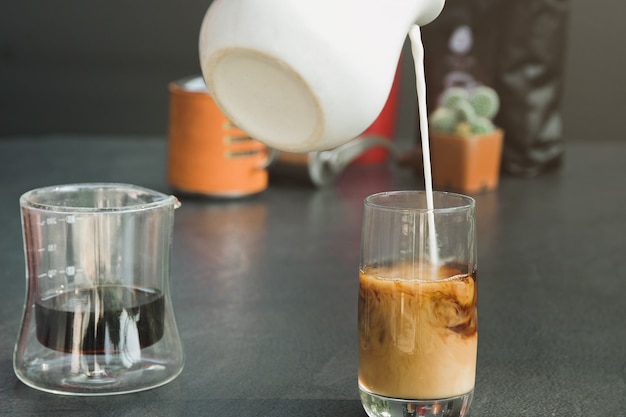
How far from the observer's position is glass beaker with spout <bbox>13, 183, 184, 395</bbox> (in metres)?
0.87

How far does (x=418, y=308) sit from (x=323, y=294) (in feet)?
1.49

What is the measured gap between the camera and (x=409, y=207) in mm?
833

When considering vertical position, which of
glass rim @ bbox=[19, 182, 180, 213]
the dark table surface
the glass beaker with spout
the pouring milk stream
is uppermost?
the pouring milk stream

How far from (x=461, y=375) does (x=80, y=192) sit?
378 mm

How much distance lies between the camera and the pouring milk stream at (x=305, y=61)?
0.67m

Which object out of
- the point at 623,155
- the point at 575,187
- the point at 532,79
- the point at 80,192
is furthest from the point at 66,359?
the point at 623,155

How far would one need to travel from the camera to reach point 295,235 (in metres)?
1.53

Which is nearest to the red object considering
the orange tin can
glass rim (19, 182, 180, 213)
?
the orange tin can

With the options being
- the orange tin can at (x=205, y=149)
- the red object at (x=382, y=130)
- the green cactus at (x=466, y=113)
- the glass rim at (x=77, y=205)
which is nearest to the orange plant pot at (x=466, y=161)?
the green cactus at (x=466, y=113)

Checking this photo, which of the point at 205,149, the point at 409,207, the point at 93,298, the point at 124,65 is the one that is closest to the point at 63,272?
the point at 93,298

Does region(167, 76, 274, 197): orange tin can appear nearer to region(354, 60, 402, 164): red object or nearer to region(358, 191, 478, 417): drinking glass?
region(354, 60, 402, 164): red object

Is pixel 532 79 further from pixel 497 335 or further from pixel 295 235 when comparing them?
pixel 497 335

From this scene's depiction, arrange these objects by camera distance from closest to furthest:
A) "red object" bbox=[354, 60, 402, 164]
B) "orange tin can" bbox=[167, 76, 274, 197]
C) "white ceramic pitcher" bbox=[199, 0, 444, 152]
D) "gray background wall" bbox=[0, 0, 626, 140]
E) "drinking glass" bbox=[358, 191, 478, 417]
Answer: "white ceramic pitcher" bbox=[199, 0, 444, 152], "drinking glass" bbox=[358, 191, 478, 417], "orange tin can" bbox=[167, 76, 274, 197], "red object" bbox=[354, 60, 402, 164], "gray background wall" bbox=[0, 0, 626, 140]

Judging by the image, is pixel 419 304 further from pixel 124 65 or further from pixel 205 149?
pixel 124 65
